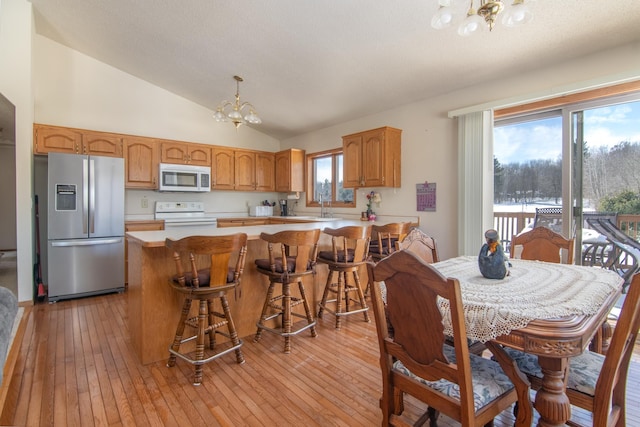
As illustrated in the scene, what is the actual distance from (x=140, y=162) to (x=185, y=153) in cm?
65

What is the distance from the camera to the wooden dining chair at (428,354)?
1.00 m

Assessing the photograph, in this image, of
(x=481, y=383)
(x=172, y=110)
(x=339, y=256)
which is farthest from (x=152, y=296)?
(x=172, y=110)

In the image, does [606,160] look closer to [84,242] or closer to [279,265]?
[279,265]

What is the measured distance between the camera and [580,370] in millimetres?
1268

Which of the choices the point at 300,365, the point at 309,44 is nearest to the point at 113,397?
the point at 300,365

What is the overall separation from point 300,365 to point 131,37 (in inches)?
159

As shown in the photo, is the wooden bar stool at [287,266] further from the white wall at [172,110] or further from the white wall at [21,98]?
the white wall at [21,98]

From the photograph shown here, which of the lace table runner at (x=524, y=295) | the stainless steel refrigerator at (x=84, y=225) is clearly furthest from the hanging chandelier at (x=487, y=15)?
the stainless steel refrigerator at (x=84, y=225)

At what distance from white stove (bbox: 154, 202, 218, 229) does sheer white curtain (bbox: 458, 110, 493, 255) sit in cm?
371

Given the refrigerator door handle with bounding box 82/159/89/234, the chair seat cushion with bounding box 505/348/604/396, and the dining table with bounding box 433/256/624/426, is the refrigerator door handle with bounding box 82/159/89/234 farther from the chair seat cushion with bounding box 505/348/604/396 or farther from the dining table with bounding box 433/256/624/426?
the chair seat cushion with bounding box 505/348/604/396

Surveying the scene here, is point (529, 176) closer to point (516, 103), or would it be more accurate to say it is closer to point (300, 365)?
point (516, 103)

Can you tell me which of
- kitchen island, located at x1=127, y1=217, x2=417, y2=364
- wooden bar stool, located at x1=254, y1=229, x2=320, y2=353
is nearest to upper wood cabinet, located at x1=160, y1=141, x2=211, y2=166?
kitchen island, located at x1=127, y1=217, x2=417, y2=364

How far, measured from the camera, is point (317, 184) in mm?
5688

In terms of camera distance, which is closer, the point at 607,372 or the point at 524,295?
the point at 607,372
